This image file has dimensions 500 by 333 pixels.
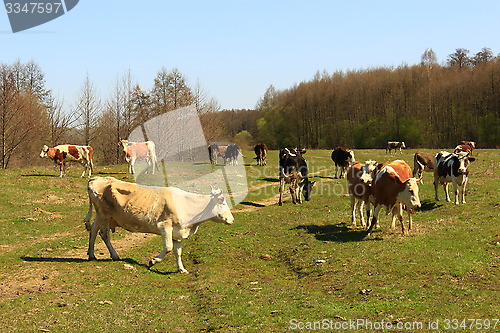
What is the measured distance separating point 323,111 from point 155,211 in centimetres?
9964

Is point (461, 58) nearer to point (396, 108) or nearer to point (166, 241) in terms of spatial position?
point (396, 108)

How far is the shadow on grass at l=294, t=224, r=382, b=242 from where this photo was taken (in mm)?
16047

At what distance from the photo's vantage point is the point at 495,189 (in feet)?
84.7

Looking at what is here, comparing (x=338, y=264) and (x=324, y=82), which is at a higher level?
(x=324, y=82)

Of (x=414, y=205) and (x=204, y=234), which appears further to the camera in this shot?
(x=204, y=234)

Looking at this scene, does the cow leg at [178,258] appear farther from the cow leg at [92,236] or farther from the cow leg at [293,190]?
the cow leg at [293,190]

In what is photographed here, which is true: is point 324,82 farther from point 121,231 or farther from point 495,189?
point 121,231

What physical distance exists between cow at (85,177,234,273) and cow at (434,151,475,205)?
44.3 feet

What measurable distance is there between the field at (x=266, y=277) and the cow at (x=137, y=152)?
15383 mm

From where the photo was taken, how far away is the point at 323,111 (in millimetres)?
109688

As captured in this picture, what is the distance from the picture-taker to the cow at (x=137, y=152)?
37312 mm

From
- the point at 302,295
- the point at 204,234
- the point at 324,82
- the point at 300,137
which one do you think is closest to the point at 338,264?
the point at 302,295

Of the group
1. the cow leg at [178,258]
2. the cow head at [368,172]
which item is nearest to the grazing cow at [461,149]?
the cow head at [368,172]

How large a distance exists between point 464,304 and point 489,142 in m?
83.8
